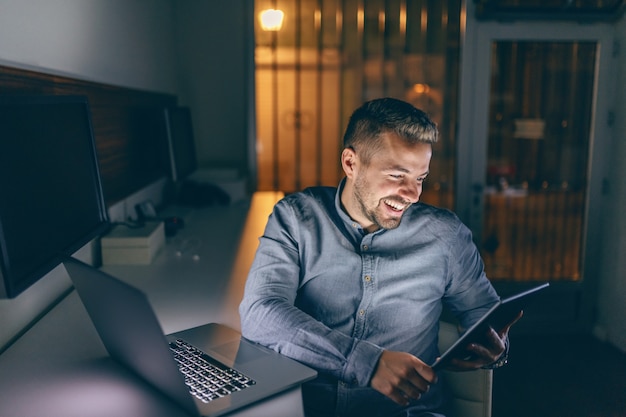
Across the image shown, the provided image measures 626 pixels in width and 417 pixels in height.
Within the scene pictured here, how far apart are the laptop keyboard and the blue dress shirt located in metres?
0.20

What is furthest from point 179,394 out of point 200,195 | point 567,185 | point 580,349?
point 567,185

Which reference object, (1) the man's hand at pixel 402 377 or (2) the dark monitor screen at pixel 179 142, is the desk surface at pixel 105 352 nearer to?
(1) the man's hand at pixel 402 377

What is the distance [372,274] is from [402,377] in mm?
342

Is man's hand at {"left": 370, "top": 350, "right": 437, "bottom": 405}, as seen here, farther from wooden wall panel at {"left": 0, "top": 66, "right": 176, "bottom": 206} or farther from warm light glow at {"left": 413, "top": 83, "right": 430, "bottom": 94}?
warm light glow at {"left": 413, "top": 83, "right": 430, "bottom": 94}

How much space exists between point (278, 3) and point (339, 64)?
29.8 inches

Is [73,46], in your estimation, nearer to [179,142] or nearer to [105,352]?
[179,142]

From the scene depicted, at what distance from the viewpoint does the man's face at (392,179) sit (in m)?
1.45

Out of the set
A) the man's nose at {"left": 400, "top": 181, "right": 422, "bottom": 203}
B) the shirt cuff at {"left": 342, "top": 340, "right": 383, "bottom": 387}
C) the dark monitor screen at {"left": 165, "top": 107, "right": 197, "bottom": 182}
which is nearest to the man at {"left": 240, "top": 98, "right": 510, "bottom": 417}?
the man's nose at {"left": 400, "top": 181, "right": 422, "bottom": 203}

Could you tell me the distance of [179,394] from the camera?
951 mm

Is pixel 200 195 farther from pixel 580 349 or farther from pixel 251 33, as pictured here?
pixel 580 349

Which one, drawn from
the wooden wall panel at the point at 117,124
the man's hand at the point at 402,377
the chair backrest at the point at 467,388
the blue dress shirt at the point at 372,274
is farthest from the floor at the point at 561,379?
the wooden wall panel at the point at 117,124

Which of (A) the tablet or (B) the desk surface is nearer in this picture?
(B) the desk surface

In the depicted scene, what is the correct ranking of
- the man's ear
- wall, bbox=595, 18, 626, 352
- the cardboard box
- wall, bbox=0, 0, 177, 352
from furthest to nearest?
wall, bbox=595, 18, 626, 352 → the cardboard box → the man's ear → wall, bbox=0, 0, 177, 352

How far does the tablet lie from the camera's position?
1140 millimetres
